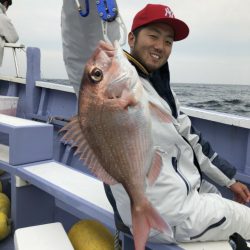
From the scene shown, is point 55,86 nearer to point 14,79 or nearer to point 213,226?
point 14,79

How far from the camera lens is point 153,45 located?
1.70 meters

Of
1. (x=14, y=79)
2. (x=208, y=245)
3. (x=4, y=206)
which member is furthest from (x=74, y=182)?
(x=14, y=79)

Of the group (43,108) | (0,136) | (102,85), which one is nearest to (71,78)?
(102,85)

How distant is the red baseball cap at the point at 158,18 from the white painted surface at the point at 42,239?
4.32ft

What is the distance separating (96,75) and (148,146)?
0.31 m

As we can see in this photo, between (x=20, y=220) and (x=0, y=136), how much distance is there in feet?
7.09

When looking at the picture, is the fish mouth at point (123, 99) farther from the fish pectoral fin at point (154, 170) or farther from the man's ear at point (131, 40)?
the man's ear at point (131, 40)

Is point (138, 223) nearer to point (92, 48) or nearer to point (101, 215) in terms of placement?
point (101, 215)

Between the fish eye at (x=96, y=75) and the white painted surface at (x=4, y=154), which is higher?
the fish eye at (x=96, y=75)

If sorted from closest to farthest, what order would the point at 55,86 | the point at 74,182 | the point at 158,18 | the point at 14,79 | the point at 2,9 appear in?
the point at 158,18 → the point at 74,182 → the point at 55,86 → the point at 2,9 → the point at 14,79

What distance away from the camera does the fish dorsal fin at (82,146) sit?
3.84 feet

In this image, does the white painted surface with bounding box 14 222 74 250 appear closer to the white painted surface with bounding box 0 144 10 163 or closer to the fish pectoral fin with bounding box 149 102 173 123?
the white painted surface with bounding box 0 144 10 163

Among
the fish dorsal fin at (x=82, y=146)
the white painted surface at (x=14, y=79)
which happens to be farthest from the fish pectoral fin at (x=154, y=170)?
the white painted surface at (x=14, y=79)

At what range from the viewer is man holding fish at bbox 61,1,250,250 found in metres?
1.12
